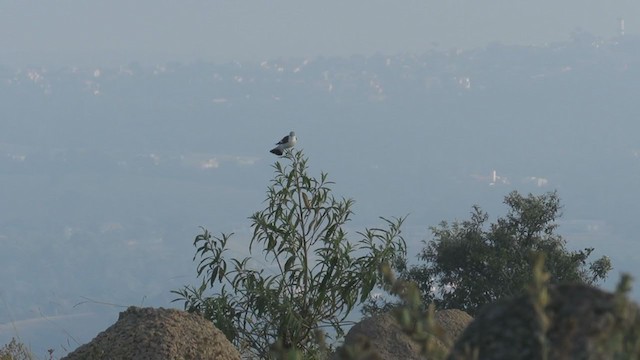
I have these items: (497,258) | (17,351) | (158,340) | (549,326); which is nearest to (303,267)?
(17,351)

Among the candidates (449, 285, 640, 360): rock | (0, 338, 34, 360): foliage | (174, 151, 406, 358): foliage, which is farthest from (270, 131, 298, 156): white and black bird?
(449, 285, 640, 360): rock

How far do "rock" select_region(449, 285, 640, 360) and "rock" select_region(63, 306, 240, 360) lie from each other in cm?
758

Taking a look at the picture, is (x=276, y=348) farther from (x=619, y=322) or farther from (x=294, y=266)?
(x=294, y=266)

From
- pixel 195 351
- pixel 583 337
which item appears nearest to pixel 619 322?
pixel 583 337

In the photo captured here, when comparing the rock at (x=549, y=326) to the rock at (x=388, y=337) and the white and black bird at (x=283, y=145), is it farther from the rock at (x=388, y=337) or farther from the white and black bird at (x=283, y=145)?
the white and black bird at (x=283, y=145)

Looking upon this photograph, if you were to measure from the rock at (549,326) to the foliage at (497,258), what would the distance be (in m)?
22.3

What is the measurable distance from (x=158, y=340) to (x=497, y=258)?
16.4 m

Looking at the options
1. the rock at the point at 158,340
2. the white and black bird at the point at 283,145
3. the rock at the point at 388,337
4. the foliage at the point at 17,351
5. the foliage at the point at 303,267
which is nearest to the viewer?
the rock at the point at 158,340

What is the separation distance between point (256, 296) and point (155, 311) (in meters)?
Answer: 3.74

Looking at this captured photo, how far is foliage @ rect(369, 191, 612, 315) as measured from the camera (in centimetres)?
2778

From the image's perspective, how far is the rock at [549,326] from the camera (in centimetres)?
458

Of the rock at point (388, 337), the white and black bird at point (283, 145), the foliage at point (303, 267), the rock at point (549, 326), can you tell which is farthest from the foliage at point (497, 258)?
the rock at point (549, 326)

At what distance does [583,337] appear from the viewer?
183 inches

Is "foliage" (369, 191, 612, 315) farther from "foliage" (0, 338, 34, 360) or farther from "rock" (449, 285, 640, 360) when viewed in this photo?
"rock" (449, 285, 640, 360)
